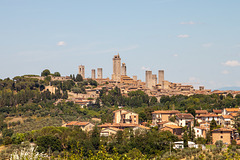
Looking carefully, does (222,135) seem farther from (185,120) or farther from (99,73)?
(99,73)

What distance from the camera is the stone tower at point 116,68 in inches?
4599

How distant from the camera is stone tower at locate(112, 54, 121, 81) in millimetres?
116812

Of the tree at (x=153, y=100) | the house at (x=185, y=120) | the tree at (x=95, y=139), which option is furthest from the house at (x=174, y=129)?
the tree at (x=153, y=100)

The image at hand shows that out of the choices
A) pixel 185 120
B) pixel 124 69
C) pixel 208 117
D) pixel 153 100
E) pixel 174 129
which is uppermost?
pixel 124 69

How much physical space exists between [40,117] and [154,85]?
42.4 metres

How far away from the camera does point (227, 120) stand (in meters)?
58.9

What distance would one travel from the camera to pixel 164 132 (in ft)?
168

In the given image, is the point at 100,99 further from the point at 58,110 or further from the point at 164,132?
the point at 164,132

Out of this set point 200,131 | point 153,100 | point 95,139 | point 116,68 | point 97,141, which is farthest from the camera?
point 116,68

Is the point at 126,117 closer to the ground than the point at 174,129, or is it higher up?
higher up

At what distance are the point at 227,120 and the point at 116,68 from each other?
200 feet

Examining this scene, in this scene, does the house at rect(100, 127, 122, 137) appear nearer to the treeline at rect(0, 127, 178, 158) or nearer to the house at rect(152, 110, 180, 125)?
the treeline at rect(0, 127, 178, 158)

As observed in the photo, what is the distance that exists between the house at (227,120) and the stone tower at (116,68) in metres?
58.2

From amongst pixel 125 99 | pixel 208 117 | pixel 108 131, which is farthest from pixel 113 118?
pixel 125 99
